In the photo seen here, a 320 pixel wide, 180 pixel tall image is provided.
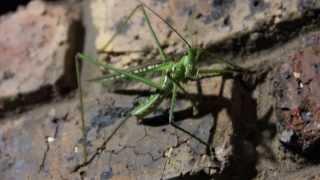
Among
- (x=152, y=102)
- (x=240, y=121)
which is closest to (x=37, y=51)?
(x=152, y=102)

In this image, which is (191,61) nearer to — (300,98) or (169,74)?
(169,74)

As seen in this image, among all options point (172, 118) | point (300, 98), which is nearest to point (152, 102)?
point (172, 118)

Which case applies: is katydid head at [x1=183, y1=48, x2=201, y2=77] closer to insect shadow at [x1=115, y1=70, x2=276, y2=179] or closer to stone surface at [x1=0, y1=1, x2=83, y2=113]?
insect shadow at [x1=115, y1=70, x2=276, y2=179]

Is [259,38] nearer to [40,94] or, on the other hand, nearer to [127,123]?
[127,123]

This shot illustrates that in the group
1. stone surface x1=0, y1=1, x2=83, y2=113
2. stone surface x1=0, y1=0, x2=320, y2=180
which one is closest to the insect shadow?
stone surface x1=0, y1=0, x2=320, y2=180

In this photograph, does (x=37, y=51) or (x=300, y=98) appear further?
(x=37, y=51)

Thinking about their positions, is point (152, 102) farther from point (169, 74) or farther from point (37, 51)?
point (37, 51)

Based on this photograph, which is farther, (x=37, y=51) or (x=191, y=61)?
(x=37, y=51)

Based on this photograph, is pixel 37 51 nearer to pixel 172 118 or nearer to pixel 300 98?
pixel 172 118

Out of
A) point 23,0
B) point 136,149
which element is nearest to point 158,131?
point 136,149

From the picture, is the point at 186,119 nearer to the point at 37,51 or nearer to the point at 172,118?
the point at 172,118
